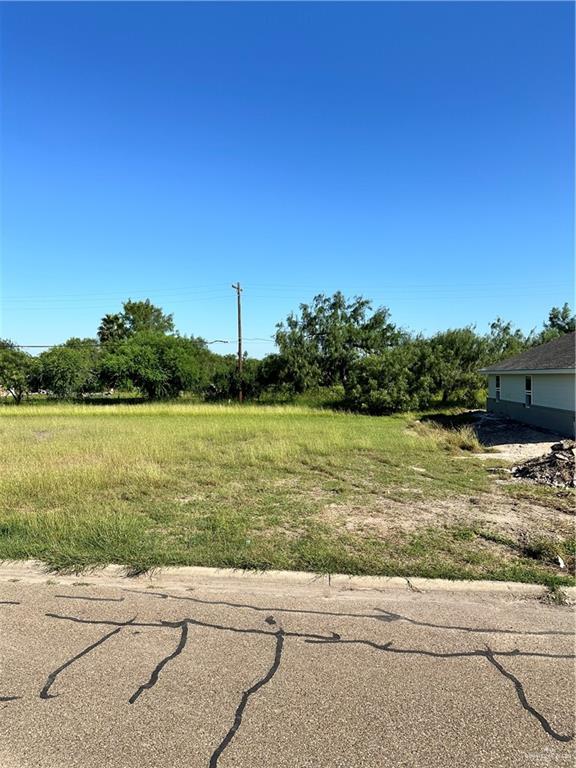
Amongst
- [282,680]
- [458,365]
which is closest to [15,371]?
[458,365]

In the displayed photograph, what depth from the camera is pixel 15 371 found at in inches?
1630

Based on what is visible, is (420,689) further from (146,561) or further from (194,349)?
(194,349)

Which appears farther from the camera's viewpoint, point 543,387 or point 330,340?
point 330,340

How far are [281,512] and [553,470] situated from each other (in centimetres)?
613

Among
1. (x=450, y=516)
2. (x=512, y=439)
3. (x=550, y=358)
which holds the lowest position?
(x=512, y=439)

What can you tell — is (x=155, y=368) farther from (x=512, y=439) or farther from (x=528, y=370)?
(x=512, y=439)

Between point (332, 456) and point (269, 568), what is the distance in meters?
7.46

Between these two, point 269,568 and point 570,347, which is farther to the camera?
point 570,347

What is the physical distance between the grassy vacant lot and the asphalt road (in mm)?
828

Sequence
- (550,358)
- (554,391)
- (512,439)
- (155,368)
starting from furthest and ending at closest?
(155,368) < (550,358) < (554,391) < (512,439)

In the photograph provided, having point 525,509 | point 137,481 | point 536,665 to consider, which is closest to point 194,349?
point 137,481

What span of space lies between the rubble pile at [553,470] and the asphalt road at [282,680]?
604cm

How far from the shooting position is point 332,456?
11844 mm

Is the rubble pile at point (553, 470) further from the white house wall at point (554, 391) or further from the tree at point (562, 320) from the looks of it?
the tree at point (562, 320)
